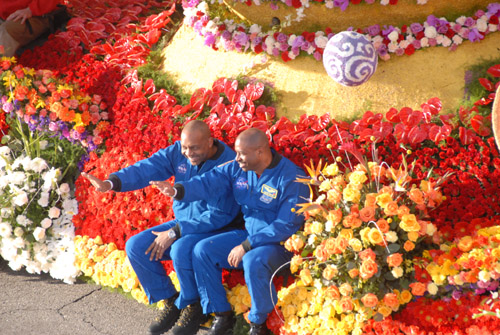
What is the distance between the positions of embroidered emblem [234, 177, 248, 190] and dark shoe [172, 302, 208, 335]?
876mm

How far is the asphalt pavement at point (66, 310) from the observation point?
4.70m

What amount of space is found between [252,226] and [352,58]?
54.9 inches

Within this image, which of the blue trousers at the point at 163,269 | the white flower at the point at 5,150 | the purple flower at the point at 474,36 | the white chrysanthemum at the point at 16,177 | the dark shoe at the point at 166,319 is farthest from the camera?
the white flower at the point at 5,150

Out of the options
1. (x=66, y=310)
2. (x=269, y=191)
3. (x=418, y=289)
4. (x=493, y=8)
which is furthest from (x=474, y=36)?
(x=66, y=310)

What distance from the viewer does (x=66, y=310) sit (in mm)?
4984

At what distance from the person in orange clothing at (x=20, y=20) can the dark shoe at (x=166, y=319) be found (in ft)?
12.7

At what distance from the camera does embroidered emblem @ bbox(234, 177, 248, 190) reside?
4402 mm

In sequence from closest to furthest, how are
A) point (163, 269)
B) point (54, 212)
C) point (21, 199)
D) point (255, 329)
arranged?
point (255, 329) → point (163, 269) → point (21, 199) → point (54, 212)

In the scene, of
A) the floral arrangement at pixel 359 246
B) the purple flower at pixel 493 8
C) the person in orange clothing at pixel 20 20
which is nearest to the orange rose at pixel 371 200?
the floral arrangement at pixel 359 246

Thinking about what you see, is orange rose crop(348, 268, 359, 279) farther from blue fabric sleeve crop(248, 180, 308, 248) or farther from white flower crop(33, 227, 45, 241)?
white flower crop(33, 227, 45, 241)

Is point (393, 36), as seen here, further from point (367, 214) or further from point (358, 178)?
point (367, 214)

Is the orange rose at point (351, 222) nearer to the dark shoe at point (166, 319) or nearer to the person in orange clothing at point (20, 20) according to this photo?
the dark shoe at point (166, 319)

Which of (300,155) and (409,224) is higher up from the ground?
(409,224)

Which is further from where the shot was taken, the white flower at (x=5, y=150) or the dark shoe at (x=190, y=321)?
the white flower at (x=5, y=150)
